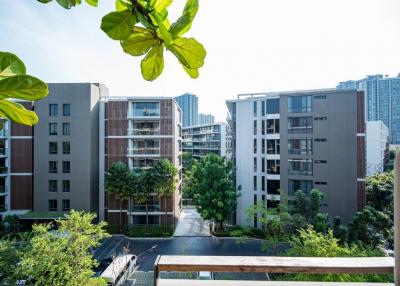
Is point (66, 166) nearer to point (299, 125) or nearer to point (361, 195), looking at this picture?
point (299, 125)

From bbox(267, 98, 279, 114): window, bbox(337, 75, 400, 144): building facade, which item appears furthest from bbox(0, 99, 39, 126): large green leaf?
bbox(337, 75, 400, 144): building facade

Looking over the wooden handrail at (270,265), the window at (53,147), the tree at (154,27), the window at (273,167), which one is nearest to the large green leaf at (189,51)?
the tree at (154,27)

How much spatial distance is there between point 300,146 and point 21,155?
18016 millimetres

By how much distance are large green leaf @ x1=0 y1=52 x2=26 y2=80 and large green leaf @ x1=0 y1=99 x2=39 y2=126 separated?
0.19ft

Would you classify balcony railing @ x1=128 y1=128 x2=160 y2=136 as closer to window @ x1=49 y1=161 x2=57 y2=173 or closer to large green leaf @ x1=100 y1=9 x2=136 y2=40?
window @ x1=49 y1=161 x2=57 y2=173

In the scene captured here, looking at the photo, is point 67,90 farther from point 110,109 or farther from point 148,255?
point 148,255

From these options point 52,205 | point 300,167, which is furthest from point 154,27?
point 52,205

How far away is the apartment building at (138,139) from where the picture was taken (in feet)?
53.0

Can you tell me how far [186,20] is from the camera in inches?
18.4

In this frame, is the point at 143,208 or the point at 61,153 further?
the point at 143,208

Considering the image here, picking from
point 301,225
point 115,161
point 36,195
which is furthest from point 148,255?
point 36,195

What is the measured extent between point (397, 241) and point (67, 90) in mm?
17852

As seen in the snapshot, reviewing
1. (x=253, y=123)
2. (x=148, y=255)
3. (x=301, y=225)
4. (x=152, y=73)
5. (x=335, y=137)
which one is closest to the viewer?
(x=152, y=73)

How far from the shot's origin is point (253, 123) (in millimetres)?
16656
